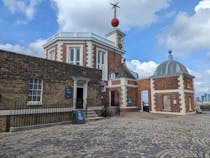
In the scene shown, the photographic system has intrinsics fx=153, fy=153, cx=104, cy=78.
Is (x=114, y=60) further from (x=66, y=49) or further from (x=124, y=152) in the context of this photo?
(x=124, y=152)

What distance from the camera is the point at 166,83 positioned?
17969 mm

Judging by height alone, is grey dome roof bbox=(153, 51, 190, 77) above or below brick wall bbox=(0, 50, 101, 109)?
above

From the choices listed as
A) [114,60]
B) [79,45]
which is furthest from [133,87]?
[79,45]

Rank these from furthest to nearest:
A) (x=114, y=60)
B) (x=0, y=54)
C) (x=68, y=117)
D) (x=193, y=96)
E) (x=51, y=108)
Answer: (x=114, y=60) → (x=193, y=96) → (x=68, y=117) → (x=51, y=108) → (x=0, y=54)

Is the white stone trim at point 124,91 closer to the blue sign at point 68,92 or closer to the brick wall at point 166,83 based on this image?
the brick wall at point 166,83

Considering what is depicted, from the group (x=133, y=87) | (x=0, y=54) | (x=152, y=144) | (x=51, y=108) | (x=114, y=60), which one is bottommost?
(x=152, y=144)

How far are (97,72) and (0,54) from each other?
7.57 m

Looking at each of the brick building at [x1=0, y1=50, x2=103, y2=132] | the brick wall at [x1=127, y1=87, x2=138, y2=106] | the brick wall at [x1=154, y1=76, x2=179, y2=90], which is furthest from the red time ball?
the brick building at [x1=0, y1=50, x2=103, y2=132]

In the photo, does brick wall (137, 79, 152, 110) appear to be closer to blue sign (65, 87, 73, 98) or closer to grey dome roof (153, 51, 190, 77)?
grey dome roof (153, 51, 190, 77)

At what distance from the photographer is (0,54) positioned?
8.64 m

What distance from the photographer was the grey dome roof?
18.4 meters

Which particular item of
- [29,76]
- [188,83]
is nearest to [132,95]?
[188,83]

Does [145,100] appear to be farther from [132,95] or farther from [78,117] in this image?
[78,117]

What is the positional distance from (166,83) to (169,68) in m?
2.27
